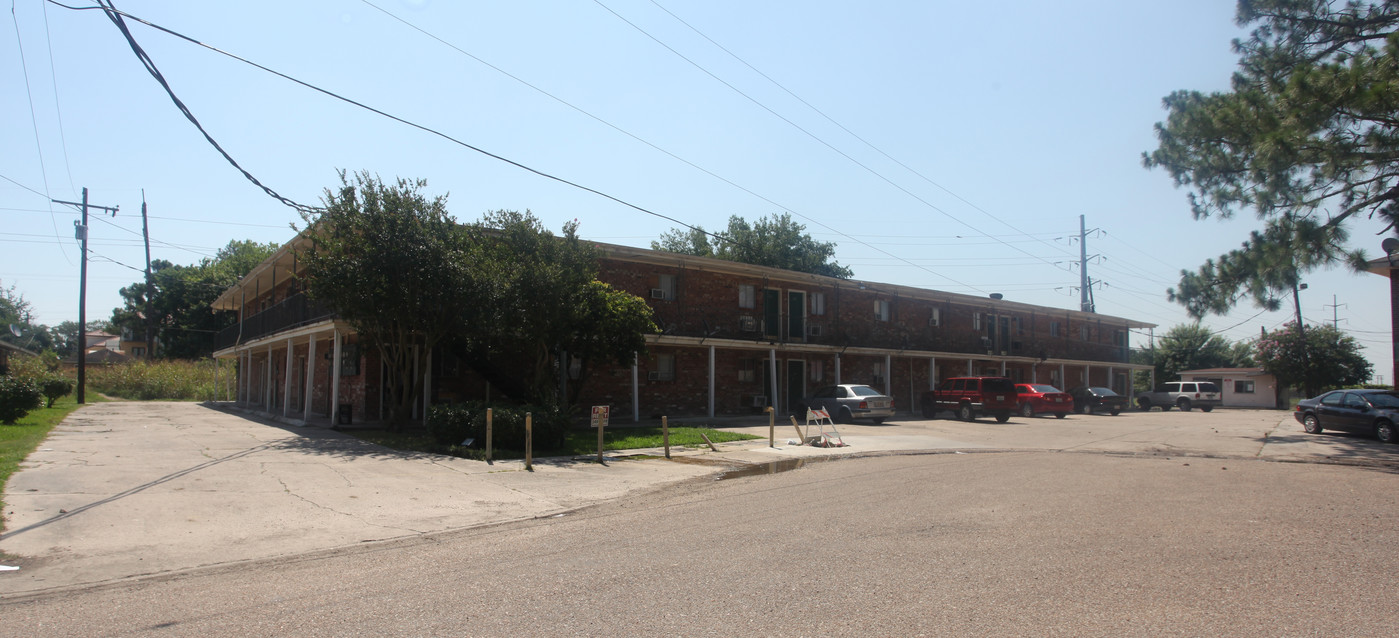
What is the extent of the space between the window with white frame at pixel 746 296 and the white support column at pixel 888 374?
660 cm

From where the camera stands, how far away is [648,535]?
778cm

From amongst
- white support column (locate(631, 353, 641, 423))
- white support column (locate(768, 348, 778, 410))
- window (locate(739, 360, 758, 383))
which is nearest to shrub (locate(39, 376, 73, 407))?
white support column (locate(631, 353, 641, 423))

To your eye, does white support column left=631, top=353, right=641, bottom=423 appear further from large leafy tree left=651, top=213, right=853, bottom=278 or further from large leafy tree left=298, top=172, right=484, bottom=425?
large leafy tree left=651, top=213, right=853, bottom=278

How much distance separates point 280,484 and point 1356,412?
2348 cm

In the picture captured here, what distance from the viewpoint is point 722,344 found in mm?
26875

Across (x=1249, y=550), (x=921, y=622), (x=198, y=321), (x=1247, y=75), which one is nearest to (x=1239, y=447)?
(x=1247, y=75)

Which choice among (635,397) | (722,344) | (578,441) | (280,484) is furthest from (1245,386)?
(280,484)

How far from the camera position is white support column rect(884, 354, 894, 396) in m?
32.4

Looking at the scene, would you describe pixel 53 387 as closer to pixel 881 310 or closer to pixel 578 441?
pixel 578 441

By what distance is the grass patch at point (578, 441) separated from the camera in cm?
1532

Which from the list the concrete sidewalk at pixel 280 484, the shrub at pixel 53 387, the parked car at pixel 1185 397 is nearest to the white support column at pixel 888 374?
the concrete sidewalk at pixel 280 484

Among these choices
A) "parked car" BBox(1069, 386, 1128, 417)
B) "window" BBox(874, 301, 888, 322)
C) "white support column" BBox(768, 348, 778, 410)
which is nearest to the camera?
"white support column" BBox(768, 348, 778, 410)

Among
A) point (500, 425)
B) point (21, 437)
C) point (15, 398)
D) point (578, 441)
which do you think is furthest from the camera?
point (15, 398)

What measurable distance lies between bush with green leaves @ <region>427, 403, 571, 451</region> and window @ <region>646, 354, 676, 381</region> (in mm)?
9950
